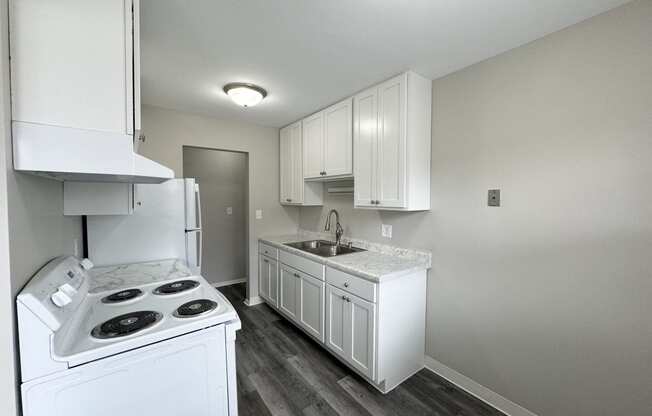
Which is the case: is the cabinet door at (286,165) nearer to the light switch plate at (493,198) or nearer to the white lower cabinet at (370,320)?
the white lower cabinet at (370,320)

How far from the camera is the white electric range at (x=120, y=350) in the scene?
83 centimetres

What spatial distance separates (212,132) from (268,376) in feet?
8.73

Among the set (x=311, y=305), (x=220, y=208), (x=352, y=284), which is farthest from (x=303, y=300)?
(x=220, y=208)

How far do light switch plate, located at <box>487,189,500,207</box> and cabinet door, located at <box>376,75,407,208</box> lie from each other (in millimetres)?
567

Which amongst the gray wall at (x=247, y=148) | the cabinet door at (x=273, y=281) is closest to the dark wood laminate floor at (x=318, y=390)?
the cabinet door at (x=273, y=281)

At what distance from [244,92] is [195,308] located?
1787mm

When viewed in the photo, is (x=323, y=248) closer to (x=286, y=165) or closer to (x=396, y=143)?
(x=286, y=165)

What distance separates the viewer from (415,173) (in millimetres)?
2031

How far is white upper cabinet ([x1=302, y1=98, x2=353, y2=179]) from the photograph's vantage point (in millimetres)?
2517

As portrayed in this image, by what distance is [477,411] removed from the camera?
5.67 ft

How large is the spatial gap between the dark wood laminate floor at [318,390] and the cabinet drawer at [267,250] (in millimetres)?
949

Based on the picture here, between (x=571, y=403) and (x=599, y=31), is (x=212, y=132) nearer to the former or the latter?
(x=599, y=31)

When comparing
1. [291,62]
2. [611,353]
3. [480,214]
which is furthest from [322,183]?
[611,353]

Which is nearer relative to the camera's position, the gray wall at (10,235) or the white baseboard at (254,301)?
the gray wall at (10,235)
